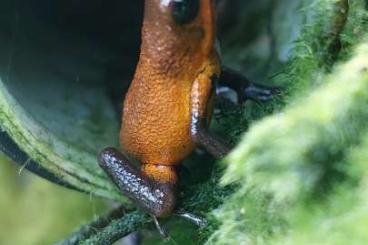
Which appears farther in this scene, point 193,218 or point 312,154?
point 193,218

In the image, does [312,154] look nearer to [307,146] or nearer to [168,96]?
[307,146]

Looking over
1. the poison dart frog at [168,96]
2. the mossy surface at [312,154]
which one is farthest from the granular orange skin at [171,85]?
the mossy surface at [312,154]

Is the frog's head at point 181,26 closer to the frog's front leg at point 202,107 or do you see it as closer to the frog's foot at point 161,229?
the frog's front leg at point 202,107

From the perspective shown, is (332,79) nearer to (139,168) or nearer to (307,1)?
(307,1)

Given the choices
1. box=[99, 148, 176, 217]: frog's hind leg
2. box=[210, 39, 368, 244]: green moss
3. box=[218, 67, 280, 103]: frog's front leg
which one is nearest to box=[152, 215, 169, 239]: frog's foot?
box=[99, 148, 176, 217]: frog's hind leg

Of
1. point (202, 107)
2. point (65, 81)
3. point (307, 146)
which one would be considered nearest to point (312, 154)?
point (307, 146)

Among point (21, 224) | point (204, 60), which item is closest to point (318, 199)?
point (204, 60)
